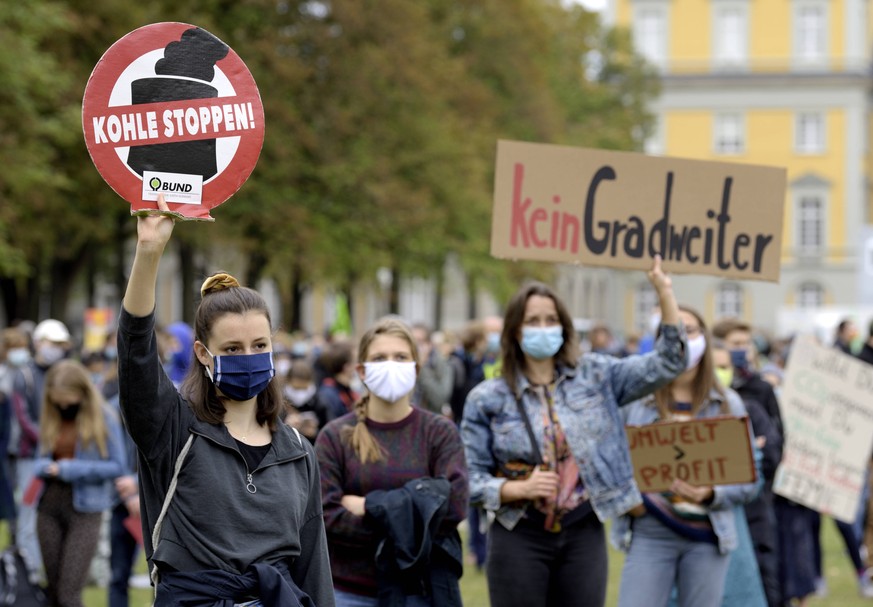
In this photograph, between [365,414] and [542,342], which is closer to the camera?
[365,414]

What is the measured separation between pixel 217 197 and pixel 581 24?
53.8m

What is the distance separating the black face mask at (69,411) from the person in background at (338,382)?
150 cm

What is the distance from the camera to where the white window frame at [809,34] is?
250 ft

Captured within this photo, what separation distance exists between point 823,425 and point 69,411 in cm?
526

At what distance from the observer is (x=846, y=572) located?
13.7m

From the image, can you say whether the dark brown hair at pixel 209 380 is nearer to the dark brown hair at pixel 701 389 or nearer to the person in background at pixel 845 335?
the dark brown hair at pixel 701 389

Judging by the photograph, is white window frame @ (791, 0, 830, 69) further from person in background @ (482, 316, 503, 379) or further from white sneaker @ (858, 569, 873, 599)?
white sneaker @ (858, 569, 873, 599)

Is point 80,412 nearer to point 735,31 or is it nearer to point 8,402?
point 8,402

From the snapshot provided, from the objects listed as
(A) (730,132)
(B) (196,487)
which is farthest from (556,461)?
(A) (730,132)

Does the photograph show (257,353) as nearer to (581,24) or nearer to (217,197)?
(217,197)

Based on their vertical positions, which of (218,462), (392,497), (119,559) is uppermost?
(218,462)

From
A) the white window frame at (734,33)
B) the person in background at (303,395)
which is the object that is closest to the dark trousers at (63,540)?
the person in background at (303,395)

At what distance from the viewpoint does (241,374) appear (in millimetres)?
4391

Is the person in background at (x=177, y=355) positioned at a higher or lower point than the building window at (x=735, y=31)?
lower
